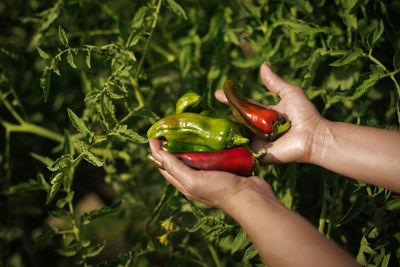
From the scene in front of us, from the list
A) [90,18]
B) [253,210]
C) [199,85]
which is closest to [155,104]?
[199,85]

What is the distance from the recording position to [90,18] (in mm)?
3270

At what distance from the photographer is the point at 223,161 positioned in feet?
7.04

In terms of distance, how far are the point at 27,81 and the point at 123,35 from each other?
1632 mm

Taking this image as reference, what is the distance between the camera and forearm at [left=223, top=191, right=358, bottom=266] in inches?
58.3

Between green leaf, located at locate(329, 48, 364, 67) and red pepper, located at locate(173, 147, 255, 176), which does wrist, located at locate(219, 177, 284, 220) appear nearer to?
red pepper, located at locate(173, 147, 255, 176)

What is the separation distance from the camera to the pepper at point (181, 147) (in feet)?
7.73

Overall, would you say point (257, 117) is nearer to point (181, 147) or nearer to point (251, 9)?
point (181, 147)

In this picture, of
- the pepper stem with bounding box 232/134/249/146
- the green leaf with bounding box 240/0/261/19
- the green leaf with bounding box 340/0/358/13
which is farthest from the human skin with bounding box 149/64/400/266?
the green leaf with bounding box 340/0/358/13

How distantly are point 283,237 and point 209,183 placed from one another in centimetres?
53

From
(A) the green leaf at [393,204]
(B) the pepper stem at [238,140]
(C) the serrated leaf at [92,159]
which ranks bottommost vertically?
(A) the green leaf at [393,204]

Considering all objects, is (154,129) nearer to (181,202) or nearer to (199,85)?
(181,202)

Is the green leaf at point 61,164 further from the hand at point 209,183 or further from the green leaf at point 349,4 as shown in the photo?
the green leaf at point 349,4

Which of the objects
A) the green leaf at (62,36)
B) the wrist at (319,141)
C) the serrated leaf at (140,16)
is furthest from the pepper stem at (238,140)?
the green leaf at (62,36)

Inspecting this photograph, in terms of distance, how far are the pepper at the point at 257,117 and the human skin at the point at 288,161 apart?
0.31ft
